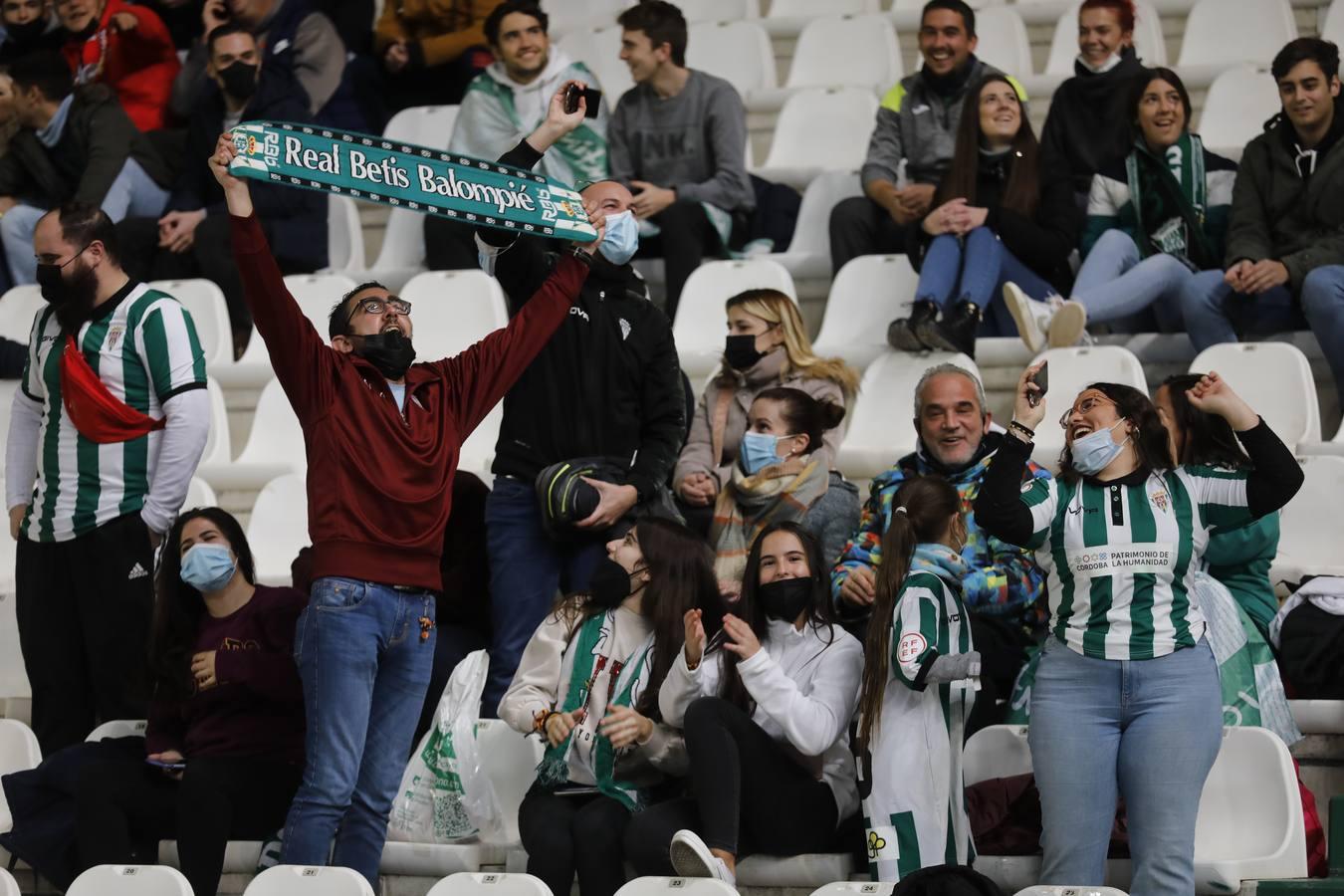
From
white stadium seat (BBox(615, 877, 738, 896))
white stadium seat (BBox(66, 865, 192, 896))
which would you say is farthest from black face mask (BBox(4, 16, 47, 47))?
white stadium seat (BBox(615, 877, 738, 896))

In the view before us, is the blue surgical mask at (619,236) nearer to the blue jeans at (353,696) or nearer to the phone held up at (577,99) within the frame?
the phone held up at (577,99)

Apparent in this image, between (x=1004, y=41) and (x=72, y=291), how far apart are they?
4127 mm

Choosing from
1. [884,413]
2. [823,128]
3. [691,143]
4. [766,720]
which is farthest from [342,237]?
[766,720]

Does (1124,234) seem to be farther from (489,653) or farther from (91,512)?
(91,512)

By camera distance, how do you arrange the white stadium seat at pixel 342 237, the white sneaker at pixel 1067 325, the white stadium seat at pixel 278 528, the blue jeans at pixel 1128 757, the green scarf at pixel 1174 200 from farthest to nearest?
the white stadium seat at pixel 342 237 < the green scarf at pixel 1174 200 < the white stadium seat at pixel 278 528 < the white sneaker at pixel 1067 325 < the blue jeans at pixel 1128 757

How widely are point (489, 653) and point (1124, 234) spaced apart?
95.2 inches

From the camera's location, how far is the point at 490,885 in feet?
13.4

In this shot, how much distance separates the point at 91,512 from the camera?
16.6 feet

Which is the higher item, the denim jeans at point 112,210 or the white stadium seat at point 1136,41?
the white stadium seat at point 1136,41

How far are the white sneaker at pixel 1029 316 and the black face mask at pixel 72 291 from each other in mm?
2454

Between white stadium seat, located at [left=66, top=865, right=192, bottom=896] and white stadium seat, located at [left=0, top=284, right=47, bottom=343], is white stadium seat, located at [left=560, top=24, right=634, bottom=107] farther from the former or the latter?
white stadium seat, located at [left=66, top=865, right=192, bottom=896]

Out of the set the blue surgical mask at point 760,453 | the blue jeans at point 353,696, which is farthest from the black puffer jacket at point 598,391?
the blue jeans at point 353,696

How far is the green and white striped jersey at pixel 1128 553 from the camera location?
4234 mm

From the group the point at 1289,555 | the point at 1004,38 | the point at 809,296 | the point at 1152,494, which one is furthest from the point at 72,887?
the point at 1004,38
